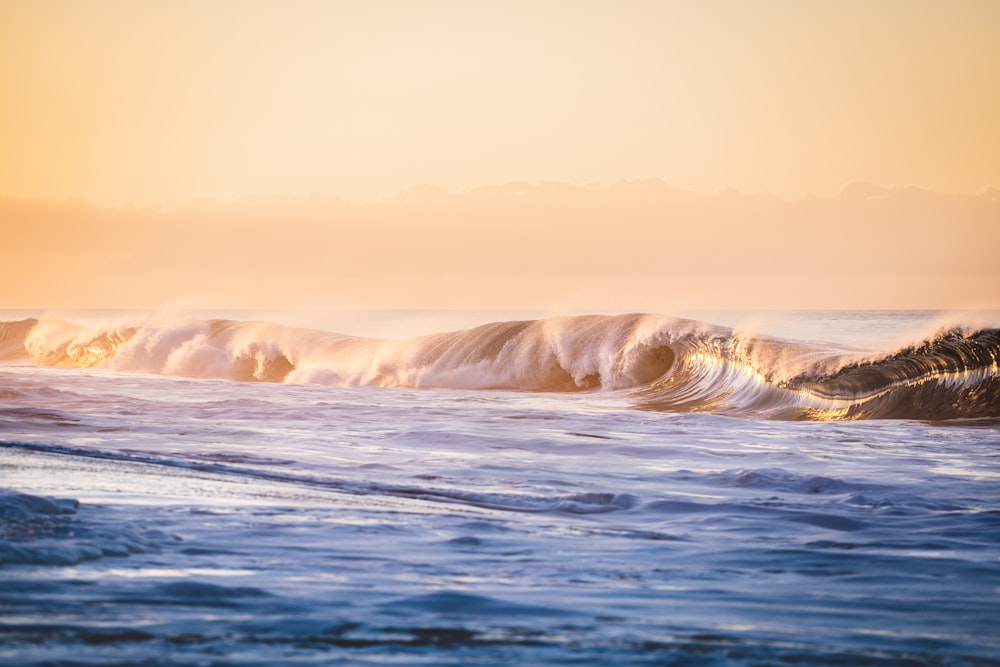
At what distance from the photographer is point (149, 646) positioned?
3.96 meters

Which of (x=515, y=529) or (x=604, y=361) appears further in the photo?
(x=604, y=361)

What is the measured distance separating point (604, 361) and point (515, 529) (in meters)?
19.2

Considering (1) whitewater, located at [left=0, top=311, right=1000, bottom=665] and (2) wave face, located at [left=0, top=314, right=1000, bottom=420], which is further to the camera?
(2) wave face, located at [left=0, top=314, right=1000, bottom=420]

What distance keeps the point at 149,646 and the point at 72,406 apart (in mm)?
13026

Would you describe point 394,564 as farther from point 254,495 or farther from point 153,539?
point 254,495

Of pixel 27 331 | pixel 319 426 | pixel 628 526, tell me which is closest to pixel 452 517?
pixel 628 526

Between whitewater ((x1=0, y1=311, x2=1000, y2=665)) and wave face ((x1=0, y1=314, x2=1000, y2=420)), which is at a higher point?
wave face ((x1=0, y1=314, x2=1000, y2=420))

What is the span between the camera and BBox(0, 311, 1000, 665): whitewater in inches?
167

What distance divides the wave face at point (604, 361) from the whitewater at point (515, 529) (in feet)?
0.38

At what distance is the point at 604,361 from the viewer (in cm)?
2586

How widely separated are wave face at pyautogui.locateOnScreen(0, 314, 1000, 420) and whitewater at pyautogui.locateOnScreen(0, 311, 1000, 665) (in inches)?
4.5

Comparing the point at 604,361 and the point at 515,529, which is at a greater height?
the point at 604,361

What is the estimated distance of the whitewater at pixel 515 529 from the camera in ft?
Result: 14.0

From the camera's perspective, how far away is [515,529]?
22.3 feet
